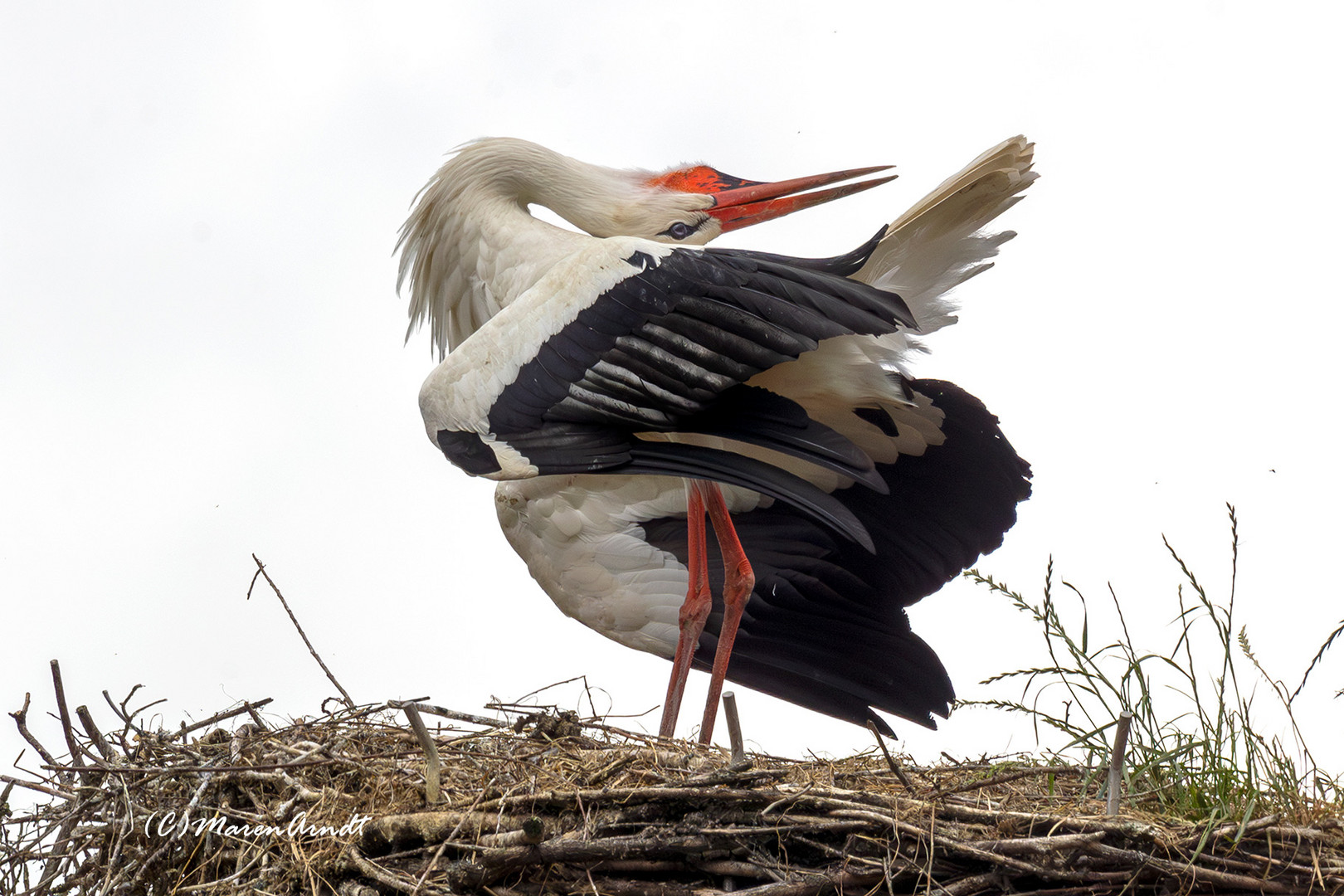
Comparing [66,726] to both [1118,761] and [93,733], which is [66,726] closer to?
[93,733]

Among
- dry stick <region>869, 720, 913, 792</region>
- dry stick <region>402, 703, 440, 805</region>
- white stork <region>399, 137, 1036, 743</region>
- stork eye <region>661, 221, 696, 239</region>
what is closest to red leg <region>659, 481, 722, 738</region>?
white stork <region>399, 137, 1036, 743</region>

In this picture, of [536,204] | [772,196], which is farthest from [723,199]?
[536,204]

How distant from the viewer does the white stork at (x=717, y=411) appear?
3.61m

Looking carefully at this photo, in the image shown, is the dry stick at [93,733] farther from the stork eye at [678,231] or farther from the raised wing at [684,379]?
the stork eye at [678,231]

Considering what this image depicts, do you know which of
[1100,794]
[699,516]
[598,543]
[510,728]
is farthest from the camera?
[598,543]

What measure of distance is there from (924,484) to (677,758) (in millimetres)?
1974

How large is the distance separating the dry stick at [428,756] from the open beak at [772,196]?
7.98 ft

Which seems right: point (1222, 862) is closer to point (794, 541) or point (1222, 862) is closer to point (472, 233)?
point (794, 541)

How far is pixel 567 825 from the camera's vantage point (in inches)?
116

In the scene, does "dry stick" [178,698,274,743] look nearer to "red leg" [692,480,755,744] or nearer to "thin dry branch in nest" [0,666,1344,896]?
"thin dry branch in nest" [0,666,1344,896]

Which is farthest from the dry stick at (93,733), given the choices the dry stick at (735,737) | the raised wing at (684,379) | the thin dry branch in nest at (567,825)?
the dry stick at (735,737)

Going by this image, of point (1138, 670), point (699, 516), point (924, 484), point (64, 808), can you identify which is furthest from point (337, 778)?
point (924, 484)

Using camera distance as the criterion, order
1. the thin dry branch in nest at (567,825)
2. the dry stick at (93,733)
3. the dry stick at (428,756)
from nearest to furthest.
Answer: the thin dry branch in nest at (567,825)
the dry stick at (428,756)
the dry stick at (93,733)

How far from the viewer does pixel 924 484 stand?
479cm
